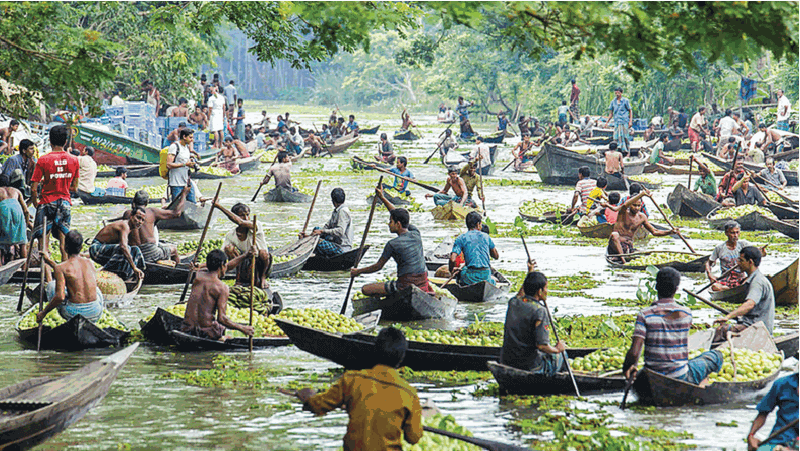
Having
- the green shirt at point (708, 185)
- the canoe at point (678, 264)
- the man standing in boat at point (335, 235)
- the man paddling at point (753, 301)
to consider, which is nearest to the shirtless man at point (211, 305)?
the man paddling at point (753, 301)

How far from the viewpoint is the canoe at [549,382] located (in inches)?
337

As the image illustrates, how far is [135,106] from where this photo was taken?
30.2 meters

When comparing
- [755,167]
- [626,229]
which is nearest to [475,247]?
[626,229]

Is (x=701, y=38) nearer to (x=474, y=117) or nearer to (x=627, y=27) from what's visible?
(x=627, y=27)

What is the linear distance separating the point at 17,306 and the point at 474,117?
57392 millimetres

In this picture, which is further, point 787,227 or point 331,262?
point 787,227

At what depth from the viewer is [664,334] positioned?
26.5ft

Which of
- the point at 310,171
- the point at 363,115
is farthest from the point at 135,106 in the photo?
the point at 363,115

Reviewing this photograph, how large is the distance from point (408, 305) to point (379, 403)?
20.9 feet

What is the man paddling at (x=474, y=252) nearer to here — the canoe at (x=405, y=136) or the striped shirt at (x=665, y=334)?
the striped shirt at (x=665, y=334)

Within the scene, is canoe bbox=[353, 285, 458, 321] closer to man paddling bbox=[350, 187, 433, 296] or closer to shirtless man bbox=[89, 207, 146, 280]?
man paddling bbox=[350, 187, 433, 296]

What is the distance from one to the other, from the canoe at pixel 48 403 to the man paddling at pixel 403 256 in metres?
3.93

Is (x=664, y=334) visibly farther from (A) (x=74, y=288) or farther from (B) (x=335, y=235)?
(B) (x=335, y=235)

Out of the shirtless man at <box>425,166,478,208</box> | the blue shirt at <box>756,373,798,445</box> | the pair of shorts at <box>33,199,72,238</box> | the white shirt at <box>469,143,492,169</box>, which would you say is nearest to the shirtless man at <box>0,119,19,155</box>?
the pair of shorts at <box>33,199,72,238</box>
